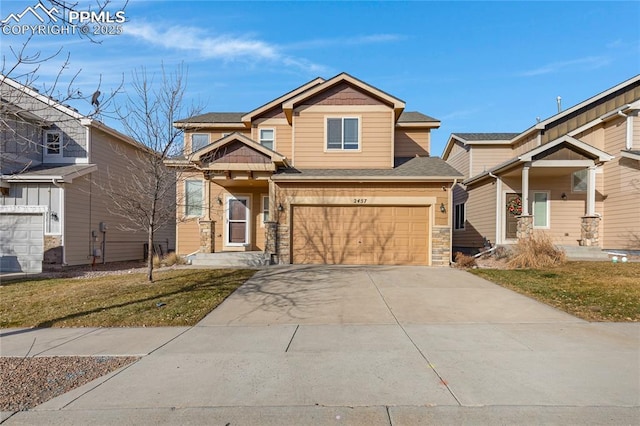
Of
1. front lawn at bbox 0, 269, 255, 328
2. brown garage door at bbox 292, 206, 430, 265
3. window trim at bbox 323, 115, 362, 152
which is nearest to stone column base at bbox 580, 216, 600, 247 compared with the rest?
brown garage door at bbox 292, 206, 430, 265

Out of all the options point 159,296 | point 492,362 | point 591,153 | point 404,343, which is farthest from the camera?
point 591,153

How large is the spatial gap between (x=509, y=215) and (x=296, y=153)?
10.1 meters

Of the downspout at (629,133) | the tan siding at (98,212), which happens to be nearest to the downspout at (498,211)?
the downspout at (629,133)

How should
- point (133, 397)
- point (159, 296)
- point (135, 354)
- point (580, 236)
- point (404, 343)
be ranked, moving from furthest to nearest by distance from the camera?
point (580, 236) → point (159, 296) → point (404, 343) → point (135, 354) → point (133, 397)

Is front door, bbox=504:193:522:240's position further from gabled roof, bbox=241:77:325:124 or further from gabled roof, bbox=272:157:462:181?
gabled roof, bbox=241:77:325:124

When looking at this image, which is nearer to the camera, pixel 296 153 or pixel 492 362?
pixel 492 362

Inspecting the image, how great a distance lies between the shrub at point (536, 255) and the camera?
12.7 m

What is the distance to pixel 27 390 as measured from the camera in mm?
4355

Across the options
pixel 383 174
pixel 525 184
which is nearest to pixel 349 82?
pixel 383 174

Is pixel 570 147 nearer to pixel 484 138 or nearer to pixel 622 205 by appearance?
pixel 622 205

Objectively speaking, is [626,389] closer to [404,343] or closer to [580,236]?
[404,343]

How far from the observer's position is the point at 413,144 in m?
17.1

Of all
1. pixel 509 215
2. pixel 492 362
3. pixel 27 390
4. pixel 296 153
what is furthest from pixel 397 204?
pixel 27 390

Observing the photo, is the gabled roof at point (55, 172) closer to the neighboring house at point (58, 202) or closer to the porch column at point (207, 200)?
the neighboring house at point (58, 202)
